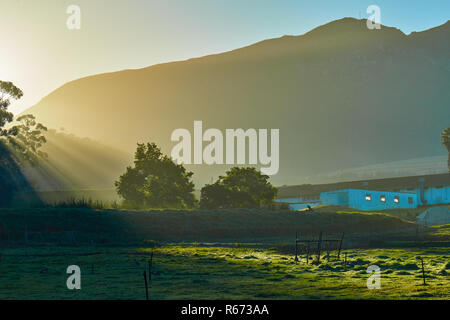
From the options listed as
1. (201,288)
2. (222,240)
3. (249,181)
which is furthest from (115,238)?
(201,288)

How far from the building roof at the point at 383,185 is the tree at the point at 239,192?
34.4 meters

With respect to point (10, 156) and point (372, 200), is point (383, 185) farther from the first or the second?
point (10, 156)

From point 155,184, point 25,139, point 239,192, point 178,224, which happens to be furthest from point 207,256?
point 25,139

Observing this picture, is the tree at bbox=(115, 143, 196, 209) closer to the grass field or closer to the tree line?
the tree line

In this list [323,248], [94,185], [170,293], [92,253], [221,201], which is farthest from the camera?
[94,185]

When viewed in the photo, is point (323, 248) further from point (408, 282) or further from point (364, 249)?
point (408, 282)

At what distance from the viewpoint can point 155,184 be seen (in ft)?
342

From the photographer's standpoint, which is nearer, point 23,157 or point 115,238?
point 115,238

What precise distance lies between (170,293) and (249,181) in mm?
73915

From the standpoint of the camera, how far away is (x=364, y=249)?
59250 millimetres

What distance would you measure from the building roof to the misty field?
73.5 m

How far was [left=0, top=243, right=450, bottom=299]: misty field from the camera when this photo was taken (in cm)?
3077

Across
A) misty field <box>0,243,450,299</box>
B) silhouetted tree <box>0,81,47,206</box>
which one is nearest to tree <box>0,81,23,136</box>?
silhouetted tree <box>0,81,47,206</box>

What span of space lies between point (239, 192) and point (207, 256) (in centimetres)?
4972
